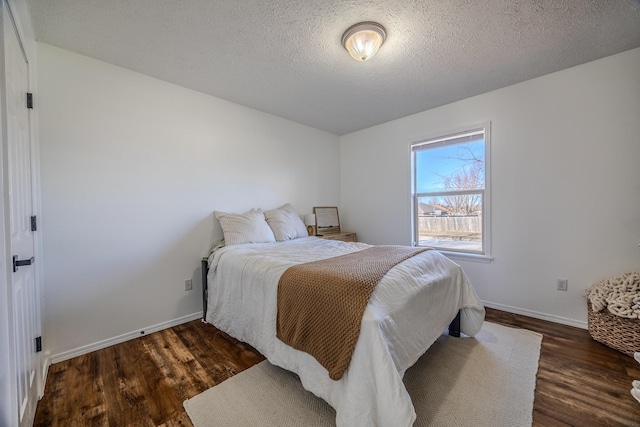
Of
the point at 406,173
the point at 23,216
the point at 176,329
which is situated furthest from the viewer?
the point at 406,173

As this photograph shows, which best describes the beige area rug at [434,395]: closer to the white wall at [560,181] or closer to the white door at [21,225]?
the white door at [21,225]

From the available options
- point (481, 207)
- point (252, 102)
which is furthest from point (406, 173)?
point (252, 102)

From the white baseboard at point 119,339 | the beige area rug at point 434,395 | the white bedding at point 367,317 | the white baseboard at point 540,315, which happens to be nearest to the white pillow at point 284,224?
the white bedding at point 367,317

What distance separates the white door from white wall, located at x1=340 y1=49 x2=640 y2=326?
3637 mm

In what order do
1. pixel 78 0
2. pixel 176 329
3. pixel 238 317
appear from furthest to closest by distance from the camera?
pixel 176 329
pixel 238 317
pixel 78 0

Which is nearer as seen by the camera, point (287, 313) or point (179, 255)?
point (287, 313)

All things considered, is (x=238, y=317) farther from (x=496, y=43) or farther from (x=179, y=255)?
(x=496, y=43)

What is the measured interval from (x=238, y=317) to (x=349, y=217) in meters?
2.64

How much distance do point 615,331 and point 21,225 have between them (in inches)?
160

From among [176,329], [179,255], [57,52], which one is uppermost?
[57,52]

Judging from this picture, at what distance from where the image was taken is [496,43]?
1954 millimetres

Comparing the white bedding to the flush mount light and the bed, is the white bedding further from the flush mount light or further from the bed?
the flush mount light

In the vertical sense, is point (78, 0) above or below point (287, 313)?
above

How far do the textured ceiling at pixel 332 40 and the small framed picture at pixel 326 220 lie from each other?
183cm
